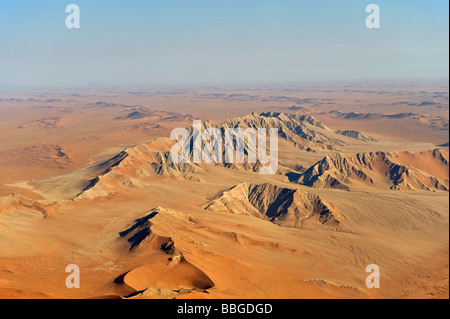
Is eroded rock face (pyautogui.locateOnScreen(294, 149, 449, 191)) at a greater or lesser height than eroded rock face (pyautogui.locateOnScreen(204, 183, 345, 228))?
greater

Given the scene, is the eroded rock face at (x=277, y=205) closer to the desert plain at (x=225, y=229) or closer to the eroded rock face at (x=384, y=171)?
the desert plain at (x=225, y=229)

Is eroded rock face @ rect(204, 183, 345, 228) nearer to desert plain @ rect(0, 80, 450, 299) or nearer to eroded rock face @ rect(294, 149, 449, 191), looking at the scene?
desert plain @ rect(0, 80, 450, 299)

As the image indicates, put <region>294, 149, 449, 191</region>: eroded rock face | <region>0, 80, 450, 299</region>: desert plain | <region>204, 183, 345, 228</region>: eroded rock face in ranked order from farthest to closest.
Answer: <region>294, 149, 449, 191</region>: eroded rock face < <region>204, 183, 345, 228</region>: eroded rock face < <region>0, 80, 450, 299</region>: desert plain

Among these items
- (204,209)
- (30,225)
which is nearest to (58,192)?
(30,225)

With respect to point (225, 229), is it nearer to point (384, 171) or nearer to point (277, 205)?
point (277, 205)

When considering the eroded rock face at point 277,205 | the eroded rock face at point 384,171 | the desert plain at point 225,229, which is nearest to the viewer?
Result: the desert plain at point 225,229

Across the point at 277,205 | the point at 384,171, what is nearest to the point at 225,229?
the point at 277,205

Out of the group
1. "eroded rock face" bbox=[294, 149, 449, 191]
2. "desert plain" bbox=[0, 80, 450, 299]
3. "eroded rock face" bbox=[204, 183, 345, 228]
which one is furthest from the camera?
"eroded rock face" bbox=[294, 149, 449, 191]

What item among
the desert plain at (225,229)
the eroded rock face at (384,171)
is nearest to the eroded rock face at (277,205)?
the desert plain at (225,229)

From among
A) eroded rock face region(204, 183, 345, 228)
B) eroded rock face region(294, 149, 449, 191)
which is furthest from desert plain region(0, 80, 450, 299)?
eroded rock face region(294, 149, 449, 191)

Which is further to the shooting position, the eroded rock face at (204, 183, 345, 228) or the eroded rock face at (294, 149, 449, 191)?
the eroded rock face at (294, 149, 449, 191)
